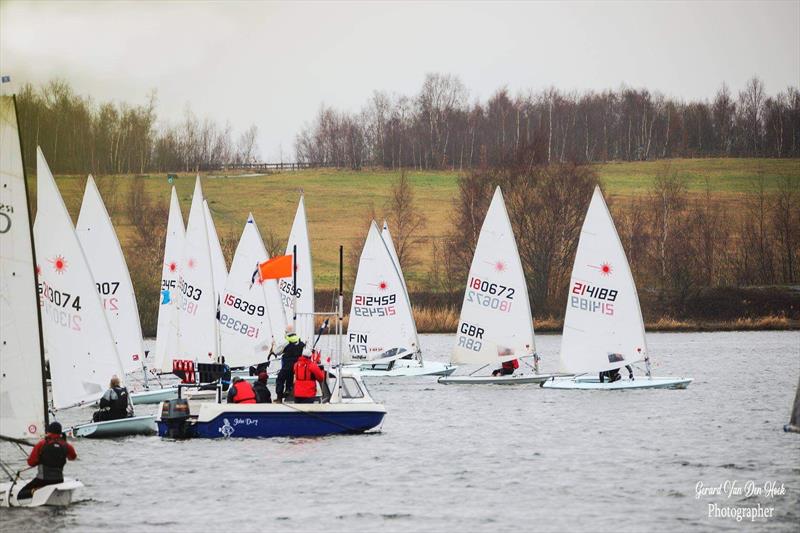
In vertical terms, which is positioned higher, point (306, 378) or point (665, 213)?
point (665, 213)

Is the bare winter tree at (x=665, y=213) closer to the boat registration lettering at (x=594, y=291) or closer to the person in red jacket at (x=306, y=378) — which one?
the boat registration lettering at (x=594, y=291)

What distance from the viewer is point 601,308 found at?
43.2 m

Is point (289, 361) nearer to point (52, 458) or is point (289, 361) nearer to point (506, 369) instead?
point (52, 458)

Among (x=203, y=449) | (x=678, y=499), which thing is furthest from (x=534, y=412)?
(x=678, y=499)

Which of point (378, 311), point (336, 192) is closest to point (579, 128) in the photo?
point (336, 192)

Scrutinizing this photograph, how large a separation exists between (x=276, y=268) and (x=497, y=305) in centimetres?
1311

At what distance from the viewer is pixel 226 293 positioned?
144ft

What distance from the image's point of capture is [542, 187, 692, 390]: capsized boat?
42.7 meters

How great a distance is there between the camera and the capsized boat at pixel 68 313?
29203 millimetres

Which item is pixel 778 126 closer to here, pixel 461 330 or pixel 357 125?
pixel 357 125

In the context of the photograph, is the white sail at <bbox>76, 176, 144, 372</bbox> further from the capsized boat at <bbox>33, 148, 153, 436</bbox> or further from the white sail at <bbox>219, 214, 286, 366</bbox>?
the capsized boat at <bbox>33, 148, 153, 436</bbox>

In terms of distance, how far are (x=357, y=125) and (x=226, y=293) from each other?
10567 cm

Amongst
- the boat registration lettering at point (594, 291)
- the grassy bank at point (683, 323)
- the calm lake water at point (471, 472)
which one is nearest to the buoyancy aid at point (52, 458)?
the calm lake water at point (471, 472)

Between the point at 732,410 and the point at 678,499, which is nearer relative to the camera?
the point at 678,499
